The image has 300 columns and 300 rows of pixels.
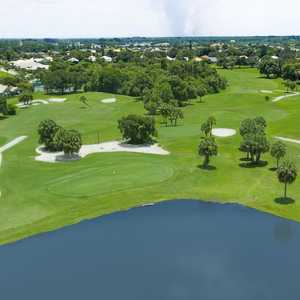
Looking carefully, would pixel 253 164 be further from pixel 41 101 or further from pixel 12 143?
pixel 41 101

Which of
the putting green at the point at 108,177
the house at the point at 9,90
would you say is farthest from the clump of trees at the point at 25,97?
the putting green at the point at 108,177

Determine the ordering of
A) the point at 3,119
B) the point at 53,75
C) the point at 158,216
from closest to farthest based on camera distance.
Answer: the point at 158,216
the point at 3,119
the point at 53,75

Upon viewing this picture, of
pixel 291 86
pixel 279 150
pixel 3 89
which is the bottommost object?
pixel 3 89

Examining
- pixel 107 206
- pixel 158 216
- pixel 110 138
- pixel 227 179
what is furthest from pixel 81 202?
pixel 110 138

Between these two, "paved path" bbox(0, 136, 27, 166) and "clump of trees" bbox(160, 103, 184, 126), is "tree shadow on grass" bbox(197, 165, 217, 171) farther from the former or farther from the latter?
"paved path" bbox(0, 136, 27, 166)

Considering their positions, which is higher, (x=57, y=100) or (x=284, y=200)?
(x=57, y=100)

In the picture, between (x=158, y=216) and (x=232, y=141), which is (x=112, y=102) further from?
(x=158, y=216)

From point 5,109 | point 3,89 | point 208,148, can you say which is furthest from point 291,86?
point 3,89

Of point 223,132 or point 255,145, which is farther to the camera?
point 223,132
